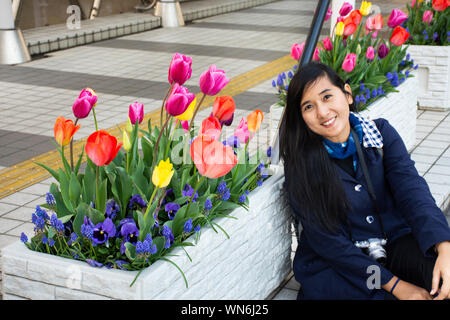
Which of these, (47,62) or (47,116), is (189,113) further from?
(47,62)

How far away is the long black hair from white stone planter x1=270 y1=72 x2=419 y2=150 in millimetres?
1595

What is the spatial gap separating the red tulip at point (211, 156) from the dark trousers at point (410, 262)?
954mm

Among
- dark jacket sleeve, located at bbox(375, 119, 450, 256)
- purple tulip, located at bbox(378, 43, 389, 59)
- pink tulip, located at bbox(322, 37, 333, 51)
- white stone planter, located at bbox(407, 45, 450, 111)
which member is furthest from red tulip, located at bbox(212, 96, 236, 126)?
white stone planter, located at bbox(407, 45, 450, 111)

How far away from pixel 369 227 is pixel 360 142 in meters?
0.33

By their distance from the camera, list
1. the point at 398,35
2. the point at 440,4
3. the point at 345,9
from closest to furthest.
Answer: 1. the point at 345,9
2. the point at 398,35
3. the point at 440,4

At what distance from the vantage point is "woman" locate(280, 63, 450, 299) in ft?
7.98

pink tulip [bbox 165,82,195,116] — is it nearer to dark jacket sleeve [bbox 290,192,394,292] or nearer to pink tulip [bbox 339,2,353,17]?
dark jacket sleeve [bbox 290,192,394,292]

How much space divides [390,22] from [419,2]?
2.22 metres

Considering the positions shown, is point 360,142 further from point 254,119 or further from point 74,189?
point 74,189

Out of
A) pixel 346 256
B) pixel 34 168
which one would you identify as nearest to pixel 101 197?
pixel 346 256

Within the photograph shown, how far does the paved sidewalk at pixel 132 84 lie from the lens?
4.32 meters

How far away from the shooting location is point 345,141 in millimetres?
2568

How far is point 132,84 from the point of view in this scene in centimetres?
711
